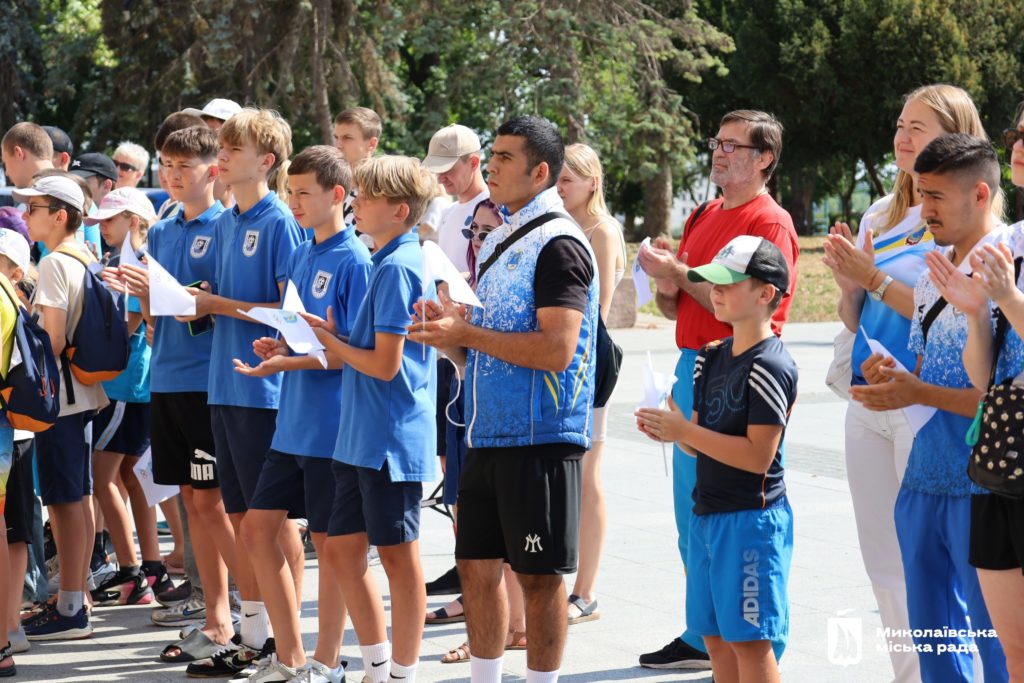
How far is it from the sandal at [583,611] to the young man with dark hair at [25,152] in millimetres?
4240

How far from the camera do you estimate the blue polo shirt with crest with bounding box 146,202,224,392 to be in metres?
5.36

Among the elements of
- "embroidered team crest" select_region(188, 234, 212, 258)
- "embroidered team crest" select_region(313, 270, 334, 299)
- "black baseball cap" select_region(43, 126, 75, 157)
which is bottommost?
"embroidered team crest" select_region(313, 270, 334, 299)

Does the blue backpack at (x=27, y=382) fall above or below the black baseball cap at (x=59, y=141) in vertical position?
below

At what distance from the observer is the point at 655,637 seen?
5.43 metres

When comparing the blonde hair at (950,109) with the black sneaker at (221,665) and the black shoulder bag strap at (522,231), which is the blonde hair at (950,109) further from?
the black sneaker at (221,665)

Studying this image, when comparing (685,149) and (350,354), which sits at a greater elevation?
(685,149)

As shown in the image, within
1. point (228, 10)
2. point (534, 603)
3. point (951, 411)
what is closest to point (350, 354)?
point (534, 603)

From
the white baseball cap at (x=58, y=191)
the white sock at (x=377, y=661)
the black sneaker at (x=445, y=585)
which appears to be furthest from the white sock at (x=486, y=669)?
the white baseball cap at (x=58, y=191)

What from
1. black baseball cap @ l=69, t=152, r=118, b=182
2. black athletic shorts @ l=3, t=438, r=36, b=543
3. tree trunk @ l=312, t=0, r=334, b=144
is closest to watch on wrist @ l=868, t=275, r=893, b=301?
black athletic shorts @ l=3, t=438, r=36, b=543

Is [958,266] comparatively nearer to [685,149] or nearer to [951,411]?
[951,411]

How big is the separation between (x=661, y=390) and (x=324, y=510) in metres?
1.63

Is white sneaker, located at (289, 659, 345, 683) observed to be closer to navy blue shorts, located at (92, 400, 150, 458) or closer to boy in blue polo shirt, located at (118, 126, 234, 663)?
boy in blue polo shirt, located at (118, 126, 234, 663)

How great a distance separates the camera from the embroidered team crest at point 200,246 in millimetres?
5375

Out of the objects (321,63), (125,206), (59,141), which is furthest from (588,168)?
(321,63)
